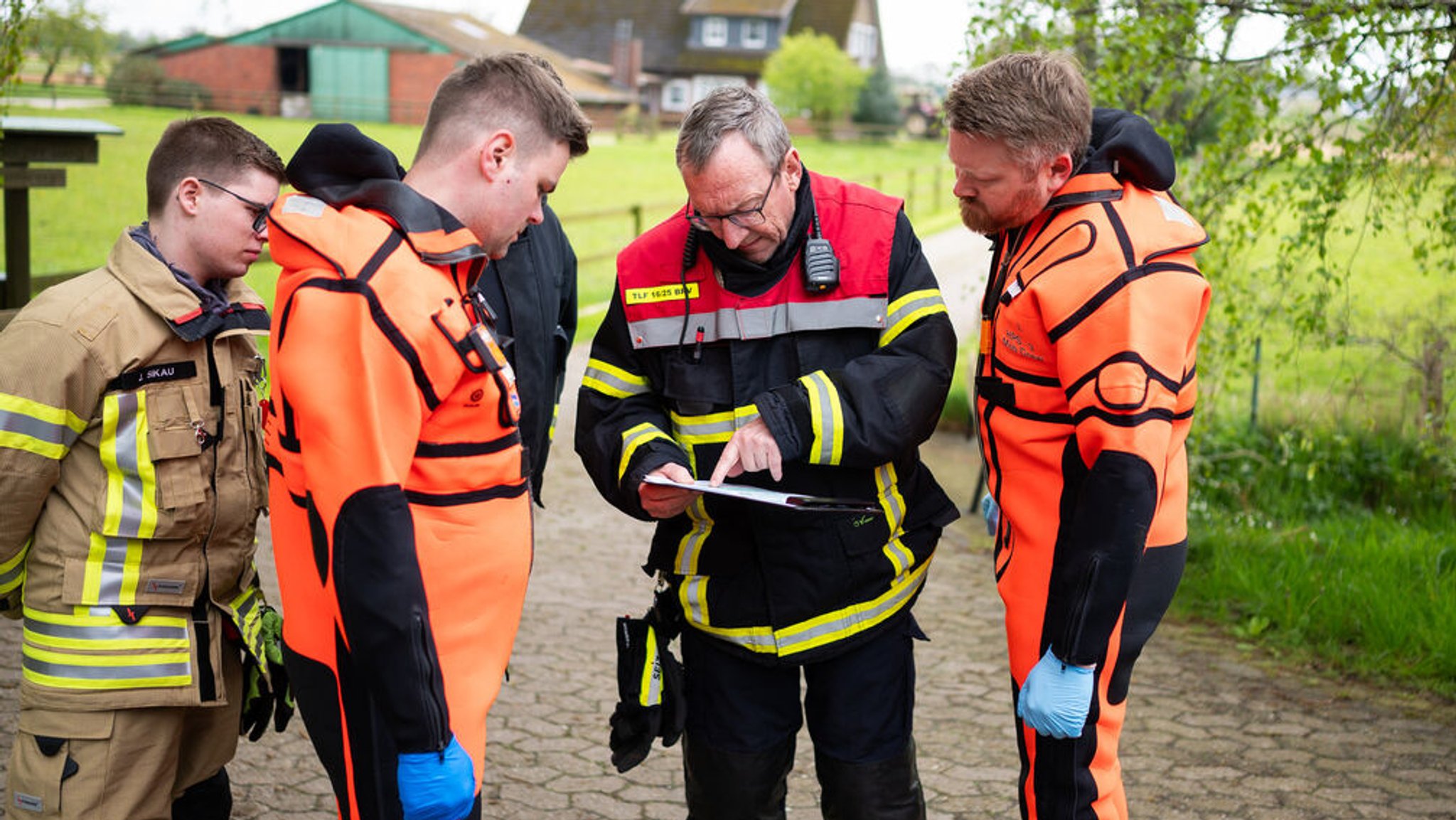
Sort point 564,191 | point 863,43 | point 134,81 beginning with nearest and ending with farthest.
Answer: point 134,81
point 564,191
point 863,43

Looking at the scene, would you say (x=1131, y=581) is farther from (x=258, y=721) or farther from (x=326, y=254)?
(x=258, y=721)

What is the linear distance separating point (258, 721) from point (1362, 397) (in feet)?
21.4

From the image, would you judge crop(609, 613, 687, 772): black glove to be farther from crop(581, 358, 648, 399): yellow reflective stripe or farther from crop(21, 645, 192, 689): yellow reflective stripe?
crop(21, 645, 192, 689): yellow reflective stripe

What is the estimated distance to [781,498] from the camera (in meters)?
2.71

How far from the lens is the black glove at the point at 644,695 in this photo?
10.2ft

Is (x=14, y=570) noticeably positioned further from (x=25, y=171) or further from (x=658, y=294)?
(x=25, y=171)

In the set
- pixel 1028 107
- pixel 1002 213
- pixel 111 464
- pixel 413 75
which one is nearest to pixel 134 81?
pixel 413 75

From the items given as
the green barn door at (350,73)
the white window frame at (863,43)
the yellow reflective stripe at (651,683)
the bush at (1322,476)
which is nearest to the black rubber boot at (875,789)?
the yellow reflective stripe at (651,683)

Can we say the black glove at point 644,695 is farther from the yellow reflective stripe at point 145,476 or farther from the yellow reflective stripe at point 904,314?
the yellow reflective stripe at point 145,476

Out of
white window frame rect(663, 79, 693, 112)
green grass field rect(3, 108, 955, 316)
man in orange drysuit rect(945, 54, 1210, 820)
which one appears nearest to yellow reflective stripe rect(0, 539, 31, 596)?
green grass field rect(3, 108, 955, 316)

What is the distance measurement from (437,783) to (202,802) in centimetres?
130

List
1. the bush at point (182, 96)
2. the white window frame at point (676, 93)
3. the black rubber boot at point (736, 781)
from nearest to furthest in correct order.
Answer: the black rubber boot at point (736, 781) < the bush at point (182, 96) < the white window frame at point (676, 93)

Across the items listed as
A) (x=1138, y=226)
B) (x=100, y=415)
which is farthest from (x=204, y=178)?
(x=1138, y=226)

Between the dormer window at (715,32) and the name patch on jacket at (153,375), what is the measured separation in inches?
2264
